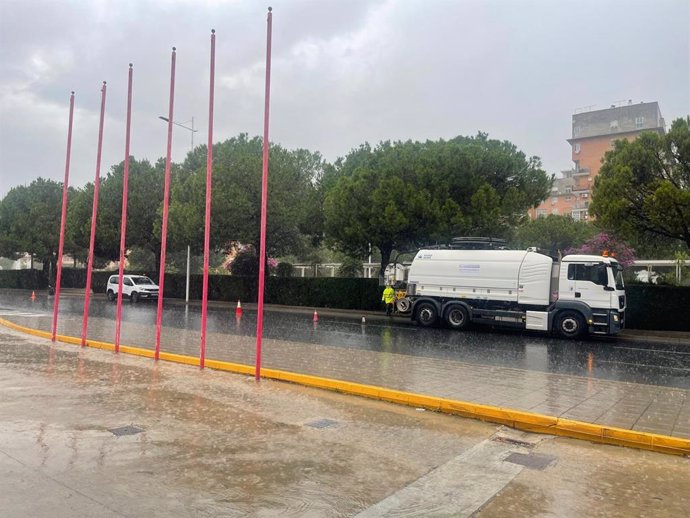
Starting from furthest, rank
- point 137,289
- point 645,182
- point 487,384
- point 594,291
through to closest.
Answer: point 137,289, point 645,182, point 594,291, point 487,384

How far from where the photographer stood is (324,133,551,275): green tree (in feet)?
80.0

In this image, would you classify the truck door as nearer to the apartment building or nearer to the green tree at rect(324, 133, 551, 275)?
the green tree at rect(324, 133, 551, 275)

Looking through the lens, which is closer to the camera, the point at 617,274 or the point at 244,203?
the point at 617,274

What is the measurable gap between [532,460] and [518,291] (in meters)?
14.1

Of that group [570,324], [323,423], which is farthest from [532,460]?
[570,324]

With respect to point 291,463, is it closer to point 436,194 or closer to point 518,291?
point 518,291

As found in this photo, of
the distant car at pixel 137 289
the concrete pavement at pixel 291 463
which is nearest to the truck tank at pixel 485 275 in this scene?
the concrete pavement at pixel 291 463

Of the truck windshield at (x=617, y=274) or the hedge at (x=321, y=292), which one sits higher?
the truck windshield at (x=617, y=274)

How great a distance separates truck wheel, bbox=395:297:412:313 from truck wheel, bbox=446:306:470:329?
6.59 ft

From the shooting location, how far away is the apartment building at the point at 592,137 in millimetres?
83812

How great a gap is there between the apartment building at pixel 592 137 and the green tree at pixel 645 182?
63.3 meters

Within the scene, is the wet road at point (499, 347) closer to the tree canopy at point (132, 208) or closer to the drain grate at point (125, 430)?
the drain grate at point (125, 430)

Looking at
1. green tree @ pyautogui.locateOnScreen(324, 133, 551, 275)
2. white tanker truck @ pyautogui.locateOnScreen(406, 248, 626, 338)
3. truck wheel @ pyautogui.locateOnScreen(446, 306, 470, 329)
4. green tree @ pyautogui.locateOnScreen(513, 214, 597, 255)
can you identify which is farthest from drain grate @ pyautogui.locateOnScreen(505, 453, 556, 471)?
green tree @ pyautogui.locateOnScreen(513, 214, 597, 255)

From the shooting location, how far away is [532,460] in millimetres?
5680
